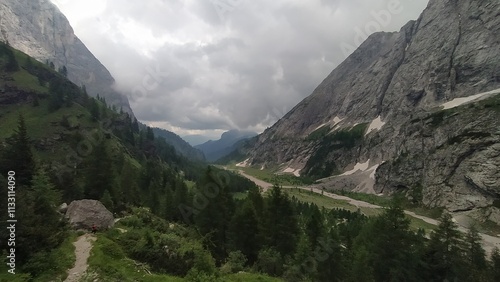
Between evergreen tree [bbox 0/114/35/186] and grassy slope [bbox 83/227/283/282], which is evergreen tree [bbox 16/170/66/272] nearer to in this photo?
grassy slope [bbox 83/227/283/282]

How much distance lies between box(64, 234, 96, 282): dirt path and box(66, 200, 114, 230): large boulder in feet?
9.50

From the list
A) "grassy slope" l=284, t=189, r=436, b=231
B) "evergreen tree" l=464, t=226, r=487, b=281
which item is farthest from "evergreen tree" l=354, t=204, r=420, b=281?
"grassy slope" l=284, t=189, r=436, b=231

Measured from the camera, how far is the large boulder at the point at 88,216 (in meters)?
32.3

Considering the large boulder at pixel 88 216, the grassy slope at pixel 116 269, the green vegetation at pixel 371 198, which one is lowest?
the grassy slope at pixel 116 269

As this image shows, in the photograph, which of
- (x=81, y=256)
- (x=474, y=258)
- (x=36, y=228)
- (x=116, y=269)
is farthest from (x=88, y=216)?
(x=474, y=258)

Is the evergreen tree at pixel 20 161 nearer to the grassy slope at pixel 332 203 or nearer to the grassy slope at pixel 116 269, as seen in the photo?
the grassy slope at pixel 116 269

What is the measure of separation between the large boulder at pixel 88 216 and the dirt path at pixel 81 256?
2.90 meters

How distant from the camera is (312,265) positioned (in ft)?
130

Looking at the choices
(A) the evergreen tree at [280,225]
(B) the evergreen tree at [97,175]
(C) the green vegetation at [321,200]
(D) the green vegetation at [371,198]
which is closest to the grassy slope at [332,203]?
(C) the green vegetation at [321,200]

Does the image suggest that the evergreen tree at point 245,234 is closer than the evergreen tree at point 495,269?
No

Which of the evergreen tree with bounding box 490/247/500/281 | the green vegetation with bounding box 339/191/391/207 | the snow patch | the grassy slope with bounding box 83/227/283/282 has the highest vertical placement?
the snow patch

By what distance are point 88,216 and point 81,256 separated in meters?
10.2

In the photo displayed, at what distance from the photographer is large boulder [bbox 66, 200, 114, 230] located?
32350 millimetres

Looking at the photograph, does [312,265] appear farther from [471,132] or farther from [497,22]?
[497,22]
